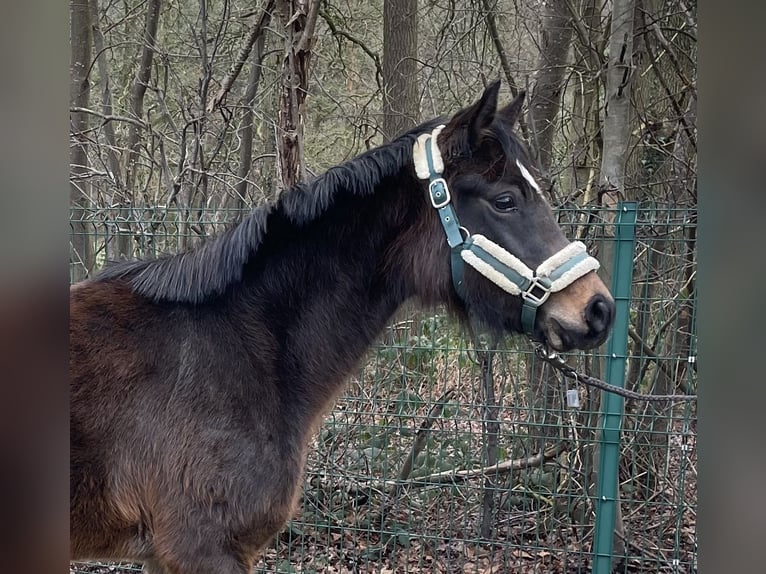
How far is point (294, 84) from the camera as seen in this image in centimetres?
437

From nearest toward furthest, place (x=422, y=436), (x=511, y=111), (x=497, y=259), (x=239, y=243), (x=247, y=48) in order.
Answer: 1. (x=497, y=259)
2. (x=239, y=243)
3. (x=511, y=111)
4. (x=422, y=436)
5. (x=247, y=48)

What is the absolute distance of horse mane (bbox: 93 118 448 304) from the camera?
8.60 feet

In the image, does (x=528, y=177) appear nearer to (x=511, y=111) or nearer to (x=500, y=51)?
(x=511, y=111)

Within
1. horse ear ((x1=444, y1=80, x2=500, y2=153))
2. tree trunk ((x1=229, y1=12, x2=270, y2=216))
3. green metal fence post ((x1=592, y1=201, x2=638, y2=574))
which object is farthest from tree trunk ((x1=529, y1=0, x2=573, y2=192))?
horse ear ((x1=444, y1=80, x2=500, y2=153))

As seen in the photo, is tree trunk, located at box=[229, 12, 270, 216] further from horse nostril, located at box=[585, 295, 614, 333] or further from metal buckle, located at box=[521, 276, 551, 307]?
horse nostril, located at box=[585, 295, 614, 333]

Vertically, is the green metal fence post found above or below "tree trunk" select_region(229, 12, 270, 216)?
below

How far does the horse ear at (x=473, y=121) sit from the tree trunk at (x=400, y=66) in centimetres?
355

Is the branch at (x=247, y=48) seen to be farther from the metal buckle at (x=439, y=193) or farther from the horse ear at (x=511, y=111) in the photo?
the metal buckle at (x=439, y=193)

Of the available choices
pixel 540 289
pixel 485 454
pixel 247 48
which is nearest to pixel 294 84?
pixel 247 48

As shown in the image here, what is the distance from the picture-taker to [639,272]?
4668mm

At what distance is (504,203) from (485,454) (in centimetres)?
238

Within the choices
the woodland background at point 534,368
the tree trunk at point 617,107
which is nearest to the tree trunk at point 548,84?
the woodland background at point 534,368

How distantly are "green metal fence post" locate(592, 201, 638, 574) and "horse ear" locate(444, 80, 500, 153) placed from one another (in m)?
1.46

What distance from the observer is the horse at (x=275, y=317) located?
241 cm
